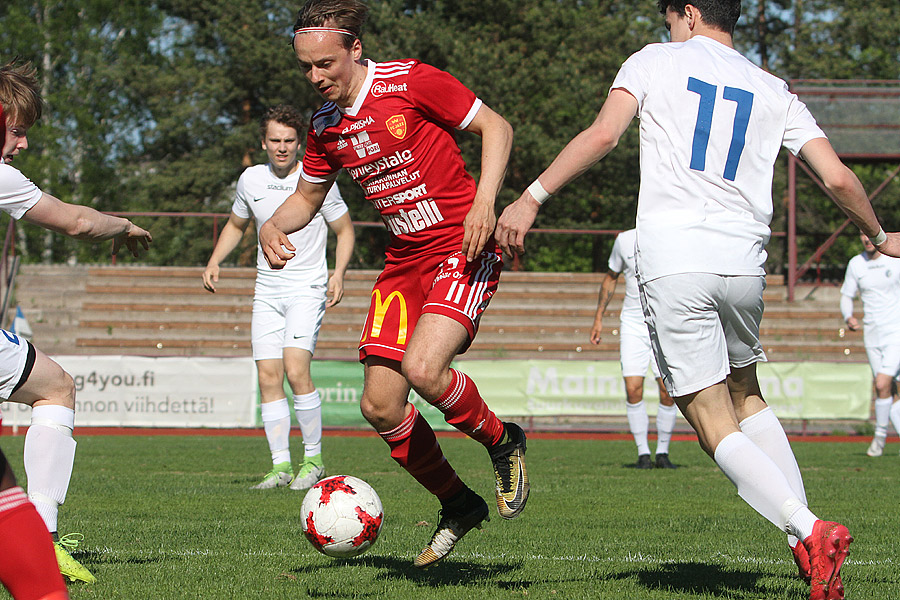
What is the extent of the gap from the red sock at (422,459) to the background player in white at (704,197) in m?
1.27

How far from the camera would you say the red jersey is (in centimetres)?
480

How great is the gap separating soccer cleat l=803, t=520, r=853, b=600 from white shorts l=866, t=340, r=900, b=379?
1013 centimetres

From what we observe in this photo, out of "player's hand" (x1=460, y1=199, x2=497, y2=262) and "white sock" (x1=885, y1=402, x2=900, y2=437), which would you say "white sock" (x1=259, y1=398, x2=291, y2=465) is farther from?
"white sock" (x1=885, y1=402, x2=900, y2=437)

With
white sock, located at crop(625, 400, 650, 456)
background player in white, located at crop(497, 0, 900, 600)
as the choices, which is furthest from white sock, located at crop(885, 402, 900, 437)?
background player in white, located at crop(497, 0, 900, 600)

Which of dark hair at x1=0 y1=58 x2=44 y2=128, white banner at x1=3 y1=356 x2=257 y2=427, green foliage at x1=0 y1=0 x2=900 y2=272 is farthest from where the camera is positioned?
green foliage at x1=0 y1=0 x2=900 y2=272

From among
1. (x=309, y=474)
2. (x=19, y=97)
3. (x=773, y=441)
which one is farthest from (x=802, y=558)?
(x=309, y=474)

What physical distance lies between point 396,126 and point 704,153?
59.1 inches

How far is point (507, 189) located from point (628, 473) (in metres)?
25.6

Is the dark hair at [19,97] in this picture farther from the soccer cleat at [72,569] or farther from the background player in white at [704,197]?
the background player in white at [704,197]

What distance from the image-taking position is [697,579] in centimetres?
448

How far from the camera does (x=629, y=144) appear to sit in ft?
113

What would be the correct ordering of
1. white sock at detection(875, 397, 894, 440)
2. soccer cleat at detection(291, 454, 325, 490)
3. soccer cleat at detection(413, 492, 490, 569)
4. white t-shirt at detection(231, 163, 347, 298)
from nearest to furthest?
soccer cleat at detection(413, 492, 490, 569), soccer cleat at detection(291, 454, 325, 490), white t-shirt at detection(231, 163, 347, 298), white sock at detection(875, 397, 894, 440)

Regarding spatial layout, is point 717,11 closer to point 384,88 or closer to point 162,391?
point 384,88

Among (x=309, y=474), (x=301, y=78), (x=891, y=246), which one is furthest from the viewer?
(x=301, y=78)
